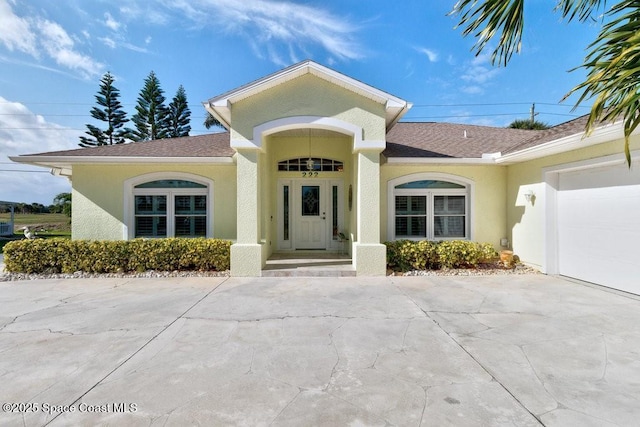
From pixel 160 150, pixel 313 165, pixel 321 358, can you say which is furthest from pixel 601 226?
pixel 160 150

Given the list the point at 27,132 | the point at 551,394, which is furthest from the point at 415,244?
the point at 27,132

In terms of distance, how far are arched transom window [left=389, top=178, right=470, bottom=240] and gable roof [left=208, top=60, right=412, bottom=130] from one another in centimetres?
294

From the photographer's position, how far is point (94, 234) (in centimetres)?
957

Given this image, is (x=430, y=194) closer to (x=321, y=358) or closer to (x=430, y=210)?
(x=430, y=210)

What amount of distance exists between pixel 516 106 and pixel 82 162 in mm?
31857

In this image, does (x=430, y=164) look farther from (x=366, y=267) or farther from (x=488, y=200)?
(x=366, y=267)

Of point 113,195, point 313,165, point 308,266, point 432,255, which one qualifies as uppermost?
point 313,165

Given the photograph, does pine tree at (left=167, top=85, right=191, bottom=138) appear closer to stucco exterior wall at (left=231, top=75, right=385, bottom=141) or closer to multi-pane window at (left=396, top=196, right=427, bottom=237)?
stucco exterior wall at (left=231, top=75, right=385, bottom=141)

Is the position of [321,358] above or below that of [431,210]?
below

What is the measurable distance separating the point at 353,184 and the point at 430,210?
2.76m

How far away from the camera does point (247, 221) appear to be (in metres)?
7.94

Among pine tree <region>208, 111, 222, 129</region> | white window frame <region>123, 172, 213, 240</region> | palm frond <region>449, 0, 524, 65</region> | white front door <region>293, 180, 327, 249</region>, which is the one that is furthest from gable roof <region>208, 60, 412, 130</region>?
pine tree <region>208, 111, 222, 129</region>

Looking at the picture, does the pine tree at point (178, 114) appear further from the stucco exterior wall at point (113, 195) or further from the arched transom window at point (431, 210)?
the arched transom window at point (431, 210)

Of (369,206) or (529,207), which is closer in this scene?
(369,206)
